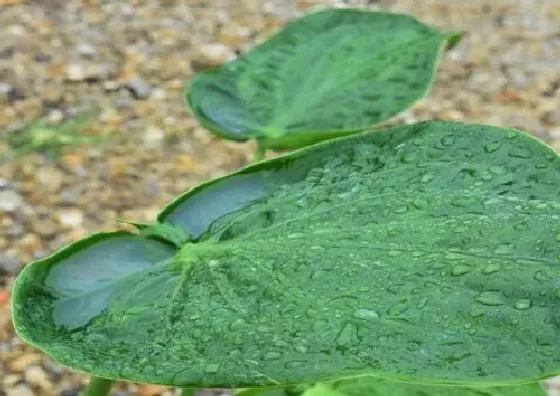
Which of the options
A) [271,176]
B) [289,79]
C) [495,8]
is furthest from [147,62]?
[271,176]

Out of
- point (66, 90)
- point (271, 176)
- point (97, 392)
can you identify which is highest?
point (271, 176)

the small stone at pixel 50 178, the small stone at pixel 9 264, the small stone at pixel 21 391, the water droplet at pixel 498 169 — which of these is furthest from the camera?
the small stone at pixel 50 178

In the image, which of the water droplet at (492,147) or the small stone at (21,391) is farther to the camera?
the small stone at (21,391)

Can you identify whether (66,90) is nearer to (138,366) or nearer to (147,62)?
(147,62)

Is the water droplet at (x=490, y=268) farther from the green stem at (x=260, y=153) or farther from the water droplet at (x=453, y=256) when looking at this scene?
the green stem at (x=260, y=153)

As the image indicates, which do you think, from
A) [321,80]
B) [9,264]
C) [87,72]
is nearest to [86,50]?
[87,72]

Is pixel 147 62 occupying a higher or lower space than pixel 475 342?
lower

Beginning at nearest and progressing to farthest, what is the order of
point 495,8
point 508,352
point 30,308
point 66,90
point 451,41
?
point 508,352 < point 30,308 < point 451,41 < point 66,90 < point 495,8

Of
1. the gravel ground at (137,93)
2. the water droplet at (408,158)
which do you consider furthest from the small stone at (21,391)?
the water droplet at (408,158)
